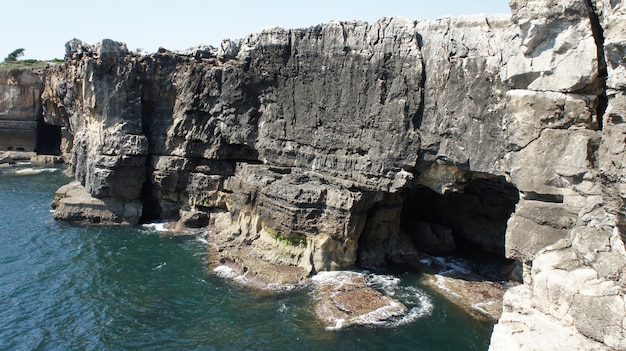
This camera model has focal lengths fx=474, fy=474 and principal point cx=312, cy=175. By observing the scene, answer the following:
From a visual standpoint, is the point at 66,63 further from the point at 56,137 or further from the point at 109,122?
the point at 56,137

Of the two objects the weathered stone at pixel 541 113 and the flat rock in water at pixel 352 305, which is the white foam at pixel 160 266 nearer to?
the flat rock in water at pixel 352 305

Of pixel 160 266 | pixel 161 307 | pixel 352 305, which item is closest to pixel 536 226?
pixel 352 305

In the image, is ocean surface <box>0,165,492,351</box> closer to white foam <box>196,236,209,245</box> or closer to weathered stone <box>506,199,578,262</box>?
white foam <box>196,236,209,245</box>

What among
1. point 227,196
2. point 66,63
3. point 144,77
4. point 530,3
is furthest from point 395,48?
point 66,63

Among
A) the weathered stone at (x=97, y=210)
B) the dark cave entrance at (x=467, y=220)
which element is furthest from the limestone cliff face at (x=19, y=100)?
the dark cave entrance at (x=467, y=220)

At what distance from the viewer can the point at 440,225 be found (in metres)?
35.0

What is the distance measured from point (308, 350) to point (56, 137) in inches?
2664

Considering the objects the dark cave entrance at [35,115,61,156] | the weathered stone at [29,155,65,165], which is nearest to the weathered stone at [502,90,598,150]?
the weathered stone at [29,155,65,165]

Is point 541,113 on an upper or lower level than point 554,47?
lower

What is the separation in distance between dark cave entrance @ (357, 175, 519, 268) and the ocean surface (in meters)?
2.87

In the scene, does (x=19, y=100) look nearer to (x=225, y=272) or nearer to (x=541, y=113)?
(x=225, y=272)

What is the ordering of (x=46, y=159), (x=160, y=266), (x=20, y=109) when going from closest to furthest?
(x=160, y=266)
(x=46, y=159)
(x=20, y=109)

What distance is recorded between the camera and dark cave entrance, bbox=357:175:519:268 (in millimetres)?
31250

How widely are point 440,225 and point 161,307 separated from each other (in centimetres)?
2031
